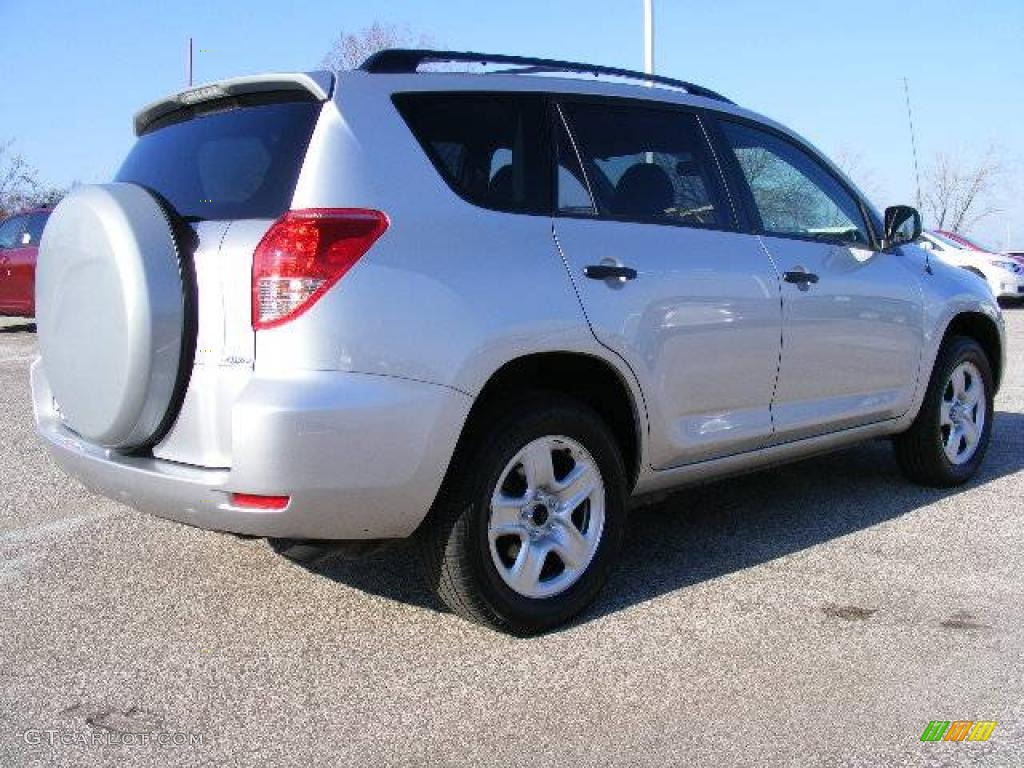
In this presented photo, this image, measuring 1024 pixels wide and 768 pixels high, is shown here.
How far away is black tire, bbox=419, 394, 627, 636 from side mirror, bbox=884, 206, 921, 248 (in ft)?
7.78

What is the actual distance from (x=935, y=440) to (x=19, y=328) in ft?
47.4

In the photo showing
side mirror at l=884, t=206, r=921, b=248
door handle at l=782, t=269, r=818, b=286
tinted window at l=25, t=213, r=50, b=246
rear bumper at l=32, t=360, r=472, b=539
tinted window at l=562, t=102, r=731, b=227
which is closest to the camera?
rear bumper at l=32, t=360, r=472, b=539

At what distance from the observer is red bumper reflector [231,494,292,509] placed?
10.1 ft

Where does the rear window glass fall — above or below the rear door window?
above

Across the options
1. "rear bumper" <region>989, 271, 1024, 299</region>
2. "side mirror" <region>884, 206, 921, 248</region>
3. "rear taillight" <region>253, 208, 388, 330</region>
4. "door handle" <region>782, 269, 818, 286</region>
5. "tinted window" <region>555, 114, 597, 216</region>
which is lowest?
"rear bumper" <region>989, 271, 1024, 299</region>

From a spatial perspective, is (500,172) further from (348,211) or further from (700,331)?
(700,331)

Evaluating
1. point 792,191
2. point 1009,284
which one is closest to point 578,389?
point 792,191

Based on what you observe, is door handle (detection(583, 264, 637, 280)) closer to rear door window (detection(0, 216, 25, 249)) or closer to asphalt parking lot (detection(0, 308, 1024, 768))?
asphalt parking lot (detection(0, 308, 1024, 768))

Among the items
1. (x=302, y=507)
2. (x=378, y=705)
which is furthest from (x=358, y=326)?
(x=378, y=705)

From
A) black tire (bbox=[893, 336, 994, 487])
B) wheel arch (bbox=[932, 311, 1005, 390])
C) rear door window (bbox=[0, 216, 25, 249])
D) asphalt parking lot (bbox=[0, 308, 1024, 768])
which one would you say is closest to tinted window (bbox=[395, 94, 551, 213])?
asphalt parking lot (bbox=[0, 308, 1024, 768])

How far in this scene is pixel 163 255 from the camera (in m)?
3.17

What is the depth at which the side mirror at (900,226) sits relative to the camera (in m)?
5.27

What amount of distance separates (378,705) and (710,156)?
2.61 metres

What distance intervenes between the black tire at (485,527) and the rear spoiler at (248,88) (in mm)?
1153
